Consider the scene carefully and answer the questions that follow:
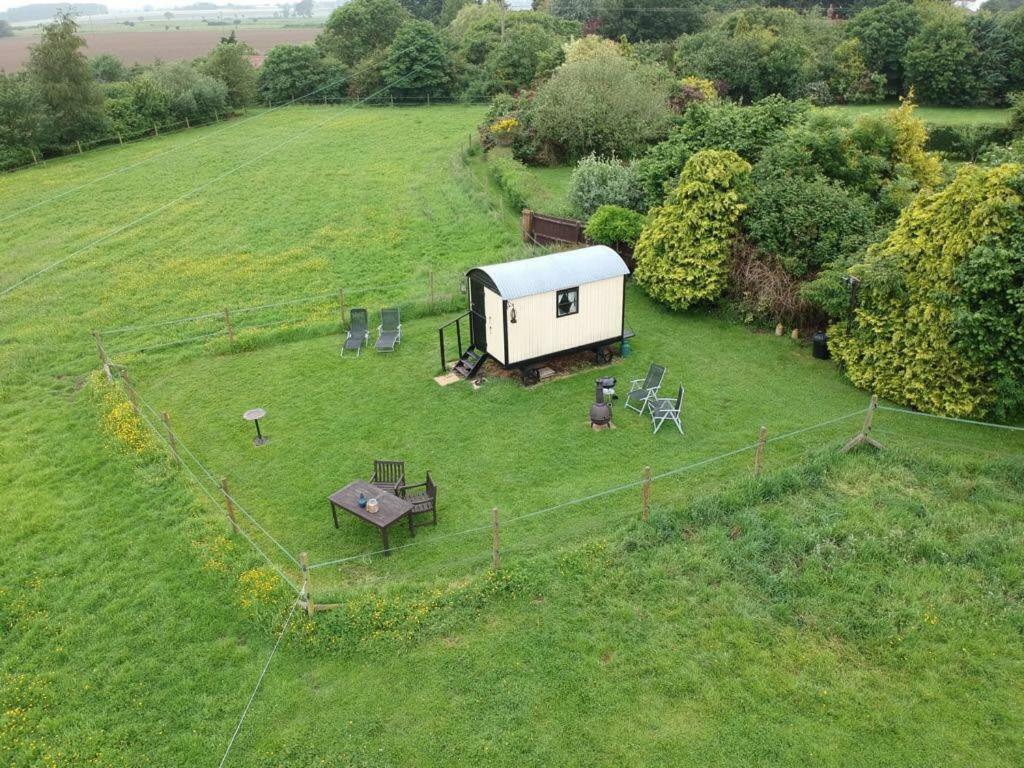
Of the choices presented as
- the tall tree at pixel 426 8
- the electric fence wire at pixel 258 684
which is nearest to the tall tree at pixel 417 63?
the tall tree at pixel 426 8

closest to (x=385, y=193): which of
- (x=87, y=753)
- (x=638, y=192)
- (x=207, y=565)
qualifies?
(x=638, y=192)

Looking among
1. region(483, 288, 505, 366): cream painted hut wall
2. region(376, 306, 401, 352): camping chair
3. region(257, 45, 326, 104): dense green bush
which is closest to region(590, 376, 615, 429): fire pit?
region(483, 288, 505, 366): cream painted hut wall

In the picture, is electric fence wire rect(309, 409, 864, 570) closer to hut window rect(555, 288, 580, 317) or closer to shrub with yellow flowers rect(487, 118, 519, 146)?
hut window rect(555, 288, 580, 317)

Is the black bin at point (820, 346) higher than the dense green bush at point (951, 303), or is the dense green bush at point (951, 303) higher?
the dense green bush at point (951, 303)

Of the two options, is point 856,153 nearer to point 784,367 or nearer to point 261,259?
point 784,367

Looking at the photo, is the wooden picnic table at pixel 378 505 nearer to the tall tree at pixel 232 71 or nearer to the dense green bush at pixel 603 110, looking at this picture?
the dense green bush at pixel 603 110

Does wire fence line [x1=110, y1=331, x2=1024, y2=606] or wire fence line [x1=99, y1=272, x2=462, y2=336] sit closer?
wire fence line [x1=110, y1=331, x2=1024, y2=606]
